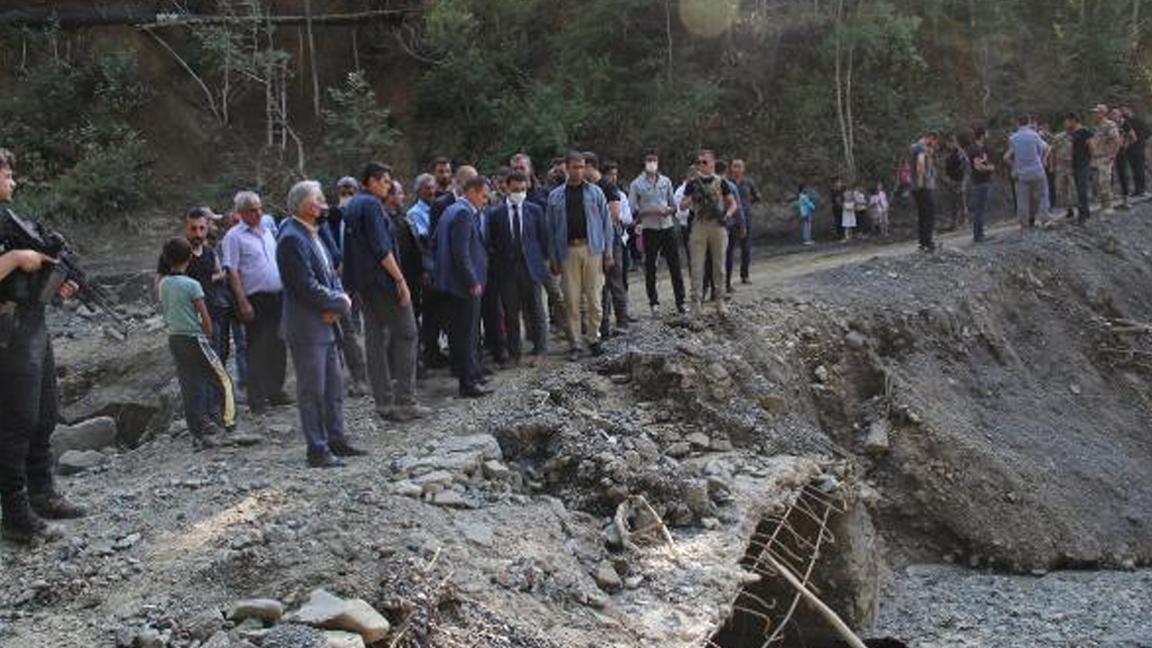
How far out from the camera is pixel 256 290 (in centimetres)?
945

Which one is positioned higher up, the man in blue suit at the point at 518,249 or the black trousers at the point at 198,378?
the man in blue suit at the point at 518,249

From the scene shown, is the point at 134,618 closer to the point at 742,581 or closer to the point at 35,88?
the point at 742,581

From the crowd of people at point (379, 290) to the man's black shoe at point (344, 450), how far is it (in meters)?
0.01

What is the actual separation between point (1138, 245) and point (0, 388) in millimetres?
18120

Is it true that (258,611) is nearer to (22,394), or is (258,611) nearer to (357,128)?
(22,394)

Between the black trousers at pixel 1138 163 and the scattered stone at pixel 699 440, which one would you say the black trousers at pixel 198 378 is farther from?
the black trousers at pixel 1138 163

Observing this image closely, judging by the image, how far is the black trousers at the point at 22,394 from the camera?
5.82 m

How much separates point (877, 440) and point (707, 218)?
10.1ft

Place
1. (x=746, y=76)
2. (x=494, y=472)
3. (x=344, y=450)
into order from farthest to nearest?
(x=746, y=76) < (x=344, y=450) < (x=494, y=472)

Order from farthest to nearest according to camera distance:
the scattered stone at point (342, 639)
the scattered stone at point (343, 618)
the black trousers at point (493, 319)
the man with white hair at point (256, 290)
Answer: the black trousers at point (493, 319)
the man with white hair at point (256, 290)
the scattered stone at point (343, 618)
the scattered stone at point (342, 639)

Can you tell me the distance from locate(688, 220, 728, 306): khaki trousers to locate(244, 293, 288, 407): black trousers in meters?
4.50

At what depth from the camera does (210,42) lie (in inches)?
948

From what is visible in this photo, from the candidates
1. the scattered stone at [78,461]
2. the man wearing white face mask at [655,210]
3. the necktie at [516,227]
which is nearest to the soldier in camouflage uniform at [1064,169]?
the man wearing white face mask at [655,210]

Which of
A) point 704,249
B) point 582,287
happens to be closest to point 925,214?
point 704,249
